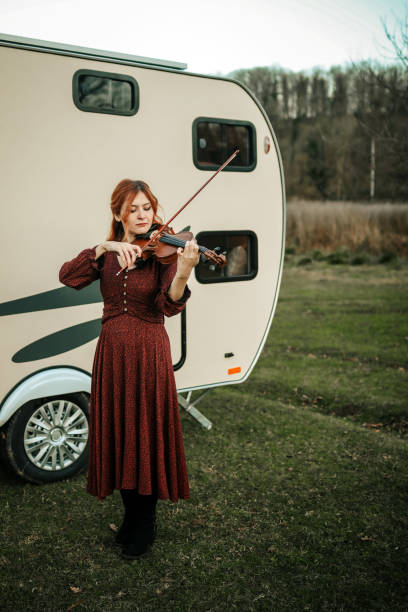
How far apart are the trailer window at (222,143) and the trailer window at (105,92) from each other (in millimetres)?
589

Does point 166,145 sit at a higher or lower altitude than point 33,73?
lower

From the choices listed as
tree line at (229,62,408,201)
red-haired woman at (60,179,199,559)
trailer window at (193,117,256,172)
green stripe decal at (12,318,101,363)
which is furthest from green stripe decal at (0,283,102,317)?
tree line at (229,62,408,201)

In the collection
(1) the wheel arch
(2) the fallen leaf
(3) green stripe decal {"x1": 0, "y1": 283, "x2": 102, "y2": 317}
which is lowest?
(2) the fallen leaf

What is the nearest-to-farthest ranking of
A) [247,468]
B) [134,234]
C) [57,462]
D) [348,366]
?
[134,234]
[57,462]
[247,468]
[348,366]

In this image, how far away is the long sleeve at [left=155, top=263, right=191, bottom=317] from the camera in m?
2.83

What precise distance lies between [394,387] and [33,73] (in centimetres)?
539

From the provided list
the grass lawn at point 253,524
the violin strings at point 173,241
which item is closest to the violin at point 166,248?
the violin strings at point 173,241

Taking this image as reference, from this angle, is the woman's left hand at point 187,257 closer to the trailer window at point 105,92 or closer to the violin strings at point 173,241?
the violin strings at point 173,241

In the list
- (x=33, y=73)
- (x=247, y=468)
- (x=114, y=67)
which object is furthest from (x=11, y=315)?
(x=247, y=468)

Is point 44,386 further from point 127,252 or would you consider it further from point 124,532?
point 127,252

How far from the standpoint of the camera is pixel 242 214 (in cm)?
475

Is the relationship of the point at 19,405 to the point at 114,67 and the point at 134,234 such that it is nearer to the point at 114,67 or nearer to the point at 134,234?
the point at 134,234

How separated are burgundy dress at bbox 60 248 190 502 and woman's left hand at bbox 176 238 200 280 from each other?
21 centimetres

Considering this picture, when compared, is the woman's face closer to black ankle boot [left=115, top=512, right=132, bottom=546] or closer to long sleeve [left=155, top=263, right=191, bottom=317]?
long sleeve [left=155, top=263, right=191, bottom=317]
